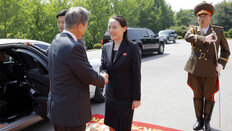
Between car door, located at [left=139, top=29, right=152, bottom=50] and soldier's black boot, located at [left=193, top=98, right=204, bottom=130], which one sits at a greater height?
car door, located at [left=139, top=29, right=152, bottom=50]

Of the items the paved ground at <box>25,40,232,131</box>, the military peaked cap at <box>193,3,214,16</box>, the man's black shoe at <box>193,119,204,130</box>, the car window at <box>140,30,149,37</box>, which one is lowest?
the paved ground at <box>25,40,232,131</box>

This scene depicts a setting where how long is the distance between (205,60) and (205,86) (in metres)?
0.44

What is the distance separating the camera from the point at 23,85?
3666mm

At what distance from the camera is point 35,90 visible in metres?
3.27

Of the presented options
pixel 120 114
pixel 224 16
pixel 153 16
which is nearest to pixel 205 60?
pixel 120 114

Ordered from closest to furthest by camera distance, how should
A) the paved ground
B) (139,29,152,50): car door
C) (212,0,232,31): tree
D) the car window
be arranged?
the paved ground, (139,29,152,50): car door, the car window, (212,0,232,31): tree

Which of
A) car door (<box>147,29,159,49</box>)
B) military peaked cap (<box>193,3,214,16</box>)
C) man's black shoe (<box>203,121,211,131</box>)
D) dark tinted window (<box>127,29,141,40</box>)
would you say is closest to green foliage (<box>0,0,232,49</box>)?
dark tinted window (<box>127,29,141,40</box>)

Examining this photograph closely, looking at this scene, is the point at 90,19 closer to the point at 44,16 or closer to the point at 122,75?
the point at 44,16

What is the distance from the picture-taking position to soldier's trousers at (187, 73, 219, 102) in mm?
3166

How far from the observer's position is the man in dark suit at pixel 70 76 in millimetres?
1732

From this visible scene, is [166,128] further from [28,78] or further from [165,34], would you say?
[165,34]

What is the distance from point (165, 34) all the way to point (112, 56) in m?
26.7

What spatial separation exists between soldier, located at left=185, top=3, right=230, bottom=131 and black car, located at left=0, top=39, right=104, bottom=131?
2.15 meters

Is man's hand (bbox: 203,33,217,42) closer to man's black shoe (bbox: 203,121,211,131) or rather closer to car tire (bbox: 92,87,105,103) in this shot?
man's black shoe (bbox: 203,121,211,131)
